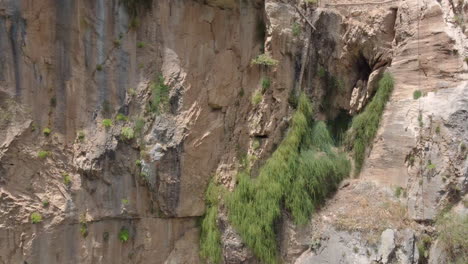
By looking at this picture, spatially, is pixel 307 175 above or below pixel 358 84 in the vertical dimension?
below

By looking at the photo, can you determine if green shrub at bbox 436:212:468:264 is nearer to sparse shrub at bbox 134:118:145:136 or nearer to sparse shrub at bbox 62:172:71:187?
sparse shrub at bbox 134:118:145:136

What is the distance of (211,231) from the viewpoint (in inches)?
399

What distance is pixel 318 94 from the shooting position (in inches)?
433

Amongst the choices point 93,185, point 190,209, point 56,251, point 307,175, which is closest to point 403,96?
point 307,175

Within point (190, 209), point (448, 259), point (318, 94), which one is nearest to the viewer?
point (448, 259)

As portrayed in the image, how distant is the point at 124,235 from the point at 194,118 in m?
3.39

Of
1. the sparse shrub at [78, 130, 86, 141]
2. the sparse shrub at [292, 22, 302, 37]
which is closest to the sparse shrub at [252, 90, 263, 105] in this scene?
the sparse shrub at [292, 22, 302, 37]

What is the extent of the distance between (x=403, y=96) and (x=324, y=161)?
2719mm

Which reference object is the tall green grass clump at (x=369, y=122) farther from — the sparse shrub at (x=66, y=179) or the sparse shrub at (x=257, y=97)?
the sparse shrub at (x=66, y=179)

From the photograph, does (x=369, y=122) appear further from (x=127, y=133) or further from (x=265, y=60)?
(x=127, y=133)

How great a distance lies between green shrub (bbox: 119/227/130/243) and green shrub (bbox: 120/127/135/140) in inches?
90.7

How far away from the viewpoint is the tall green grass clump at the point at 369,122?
10.5m

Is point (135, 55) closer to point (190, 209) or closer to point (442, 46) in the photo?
point (190, 209)

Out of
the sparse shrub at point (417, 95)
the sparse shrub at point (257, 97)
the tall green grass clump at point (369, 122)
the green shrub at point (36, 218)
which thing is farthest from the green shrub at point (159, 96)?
the sparse shrub at point (417, 95)
